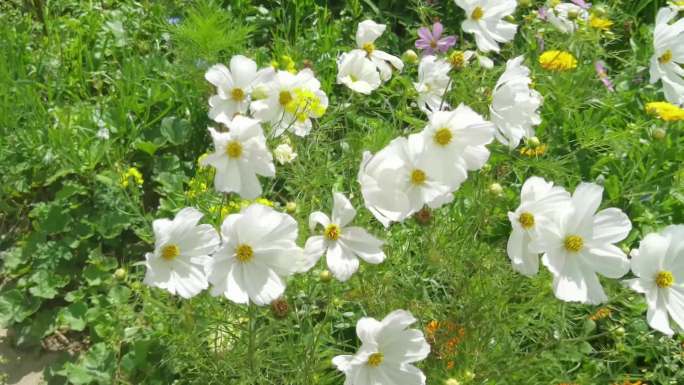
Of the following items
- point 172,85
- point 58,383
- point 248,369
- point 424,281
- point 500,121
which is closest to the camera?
point 500,121

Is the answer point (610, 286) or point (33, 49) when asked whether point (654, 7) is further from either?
point (33, 49)

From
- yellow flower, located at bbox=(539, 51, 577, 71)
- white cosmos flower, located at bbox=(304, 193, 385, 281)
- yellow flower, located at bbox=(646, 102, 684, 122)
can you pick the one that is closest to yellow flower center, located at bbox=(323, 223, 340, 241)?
white cosmos flower, located at bbox=(304, 193, 385, 281)

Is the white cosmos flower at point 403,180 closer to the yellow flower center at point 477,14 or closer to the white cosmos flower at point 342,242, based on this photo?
the white cosmos flower at point 342,242

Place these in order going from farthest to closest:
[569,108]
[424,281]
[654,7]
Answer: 1. [654,7]
2. [569,108]
3. [424,281]

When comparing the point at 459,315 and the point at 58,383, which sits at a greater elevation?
the point at 459,315

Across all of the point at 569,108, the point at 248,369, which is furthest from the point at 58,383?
the point at 569,108

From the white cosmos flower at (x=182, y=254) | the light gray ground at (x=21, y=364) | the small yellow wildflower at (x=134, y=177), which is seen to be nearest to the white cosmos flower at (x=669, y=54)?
the white cosmos flower at (x=182, y=254)

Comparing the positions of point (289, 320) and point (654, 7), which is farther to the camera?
point (654, 7)
